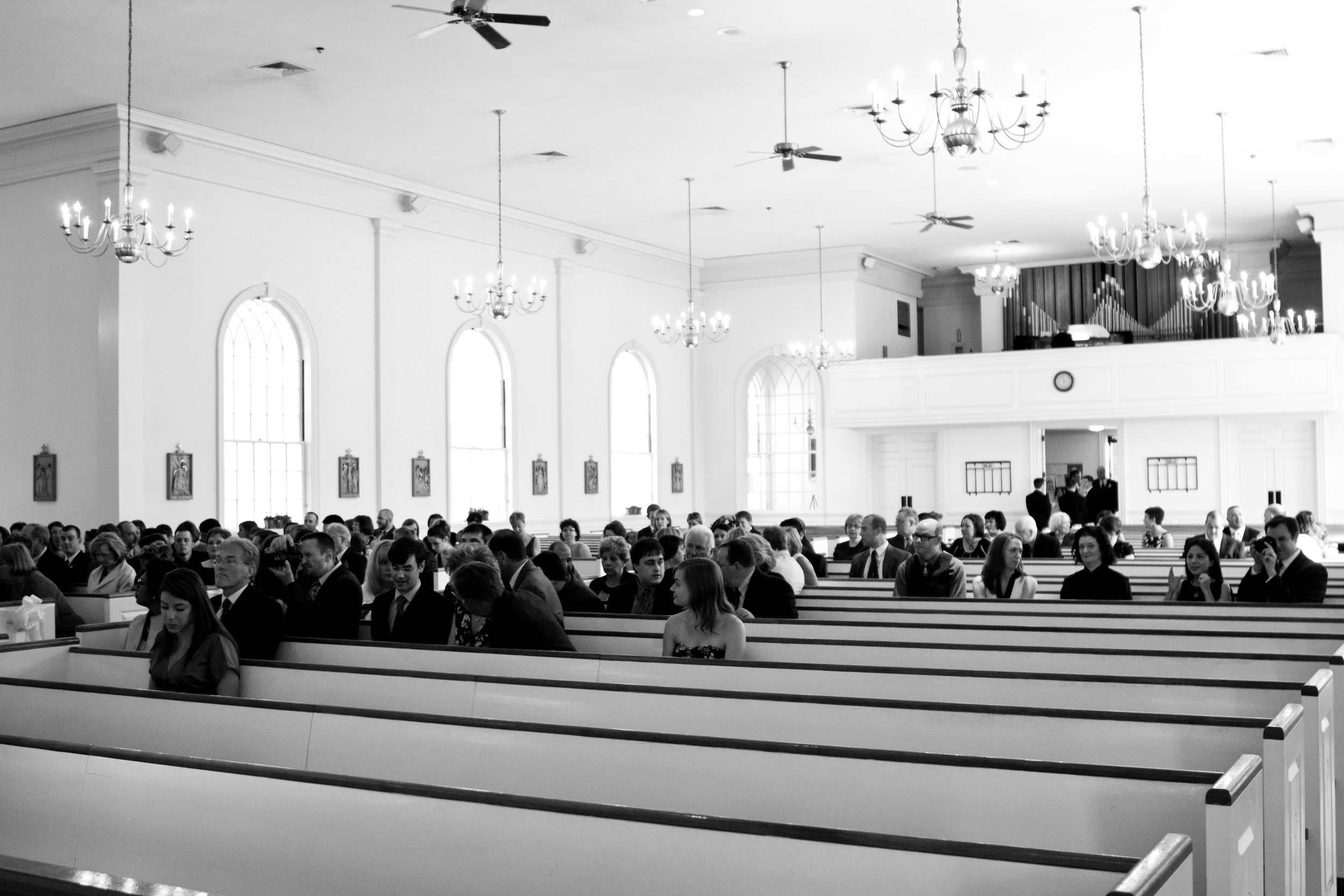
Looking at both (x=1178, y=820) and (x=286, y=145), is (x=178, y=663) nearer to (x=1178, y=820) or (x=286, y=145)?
(x=1178, y=820)

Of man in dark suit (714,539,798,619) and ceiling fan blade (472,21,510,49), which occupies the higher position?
ceiling fan blade (472,21,510,49)

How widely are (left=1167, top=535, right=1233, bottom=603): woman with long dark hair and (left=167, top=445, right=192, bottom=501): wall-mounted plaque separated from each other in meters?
8.94

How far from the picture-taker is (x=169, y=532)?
34.0 ft

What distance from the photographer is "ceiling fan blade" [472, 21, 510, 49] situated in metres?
7.69

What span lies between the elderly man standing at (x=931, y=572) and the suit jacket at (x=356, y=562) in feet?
11.4

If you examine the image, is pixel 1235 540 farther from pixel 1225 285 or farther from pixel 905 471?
pixel 905 471

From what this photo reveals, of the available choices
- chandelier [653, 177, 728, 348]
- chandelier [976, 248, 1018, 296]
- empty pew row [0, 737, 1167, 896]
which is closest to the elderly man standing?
empty pew row [0, 737, 1167, 896]

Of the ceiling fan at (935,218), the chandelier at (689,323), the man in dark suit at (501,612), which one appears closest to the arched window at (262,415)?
the chandelier at (689,323)

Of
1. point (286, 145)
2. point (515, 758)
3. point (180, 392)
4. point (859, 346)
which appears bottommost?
point (515, 758)

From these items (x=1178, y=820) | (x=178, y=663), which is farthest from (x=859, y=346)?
(x=1178, y=820)

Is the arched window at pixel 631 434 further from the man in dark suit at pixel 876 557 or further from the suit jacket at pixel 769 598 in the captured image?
the suit jacket at pixel 769 598

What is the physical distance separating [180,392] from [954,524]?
1161 centimetres

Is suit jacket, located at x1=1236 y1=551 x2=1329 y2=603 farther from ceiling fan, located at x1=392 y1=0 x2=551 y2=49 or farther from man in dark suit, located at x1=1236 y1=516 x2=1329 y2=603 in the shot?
ceiling fan, located at x1=392 y1=0 x2=551 y2=49

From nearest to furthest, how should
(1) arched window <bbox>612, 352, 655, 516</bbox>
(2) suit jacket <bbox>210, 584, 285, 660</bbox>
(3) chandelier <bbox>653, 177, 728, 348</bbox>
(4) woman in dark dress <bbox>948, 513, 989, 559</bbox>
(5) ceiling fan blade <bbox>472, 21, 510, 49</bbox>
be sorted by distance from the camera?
1. (2) suit jacket <bbox>210, 584, 285, 660</bbox>
2. (5) ceiling fan blade <bbox>472, 21, 510, 49</bbox>
3. (4) woman in dark dress <bbox>948, 513, 989, 559</bbox>
4. (3) chandelier <bbox>653, 177, 728, 348</bbox>
5. (1) arched window <bbox>612, 352, 655, 516</bbox>
